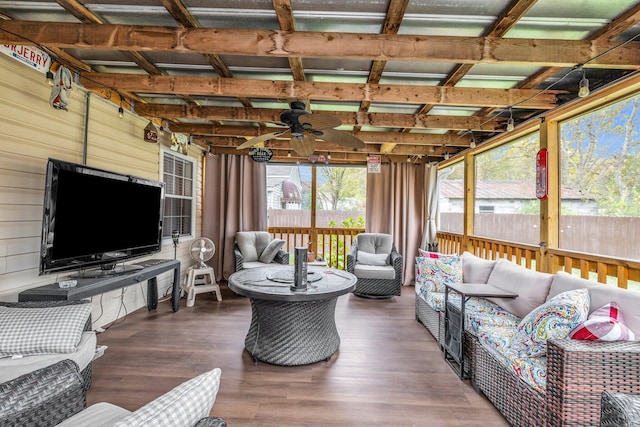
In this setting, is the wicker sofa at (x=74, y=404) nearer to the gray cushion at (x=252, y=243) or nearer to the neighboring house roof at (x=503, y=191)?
the neighboring house roof at (x=503, y=191)

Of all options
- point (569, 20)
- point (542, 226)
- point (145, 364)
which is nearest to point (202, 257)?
point (145, 364)

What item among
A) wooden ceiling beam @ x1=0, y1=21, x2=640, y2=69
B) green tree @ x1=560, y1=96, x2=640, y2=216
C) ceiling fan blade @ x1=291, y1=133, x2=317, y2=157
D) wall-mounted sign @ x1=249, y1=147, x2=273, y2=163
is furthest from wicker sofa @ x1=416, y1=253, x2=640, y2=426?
wall-mounted sign @ x1=249, y1=147, x2=273, y2=163

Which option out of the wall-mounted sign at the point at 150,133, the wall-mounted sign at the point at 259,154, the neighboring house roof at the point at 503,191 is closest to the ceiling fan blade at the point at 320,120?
the wall-mounted sign at the point at 150,133

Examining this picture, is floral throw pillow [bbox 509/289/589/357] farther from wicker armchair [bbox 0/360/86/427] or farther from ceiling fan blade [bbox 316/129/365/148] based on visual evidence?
wicker armchair [bbox 0/360/86/427]

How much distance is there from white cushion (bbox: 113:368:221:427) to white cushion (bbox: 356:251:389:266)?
4.36 m

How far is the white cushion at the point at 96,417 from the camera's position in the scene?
105cm

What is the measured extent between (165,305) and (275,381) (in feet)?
8.22

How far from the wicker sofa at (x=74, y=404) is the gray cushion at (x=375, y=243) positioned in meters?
4.40

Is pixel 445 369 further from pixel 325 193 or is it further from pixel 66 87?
pixel 325 193

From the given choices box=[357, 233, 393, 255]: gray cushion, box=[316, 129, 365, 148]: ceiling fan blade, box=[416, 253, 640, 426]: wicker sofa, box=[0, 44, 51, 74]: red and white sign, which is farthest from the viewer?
box=[357, 233, 393, 255]: gray cushion

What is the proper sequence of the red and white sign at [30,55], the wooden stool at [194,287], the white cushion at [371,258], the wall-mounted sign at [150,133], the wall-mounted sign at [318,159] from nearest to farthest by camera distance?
the red and white sign at [30,55], the wall-mounted sign at [150,133], the wooden stool at [194,287], the white cushion at [371,258], the wall-mounted sign at [318,159]

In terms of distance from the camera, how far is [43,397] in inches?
38.5

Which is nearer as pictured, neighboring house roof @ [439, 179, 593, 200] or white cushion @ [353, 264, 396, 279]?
neighboring house roof @ [439, 179, 593, 200]

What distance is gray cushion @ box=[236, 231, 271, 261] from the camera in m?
5.16
